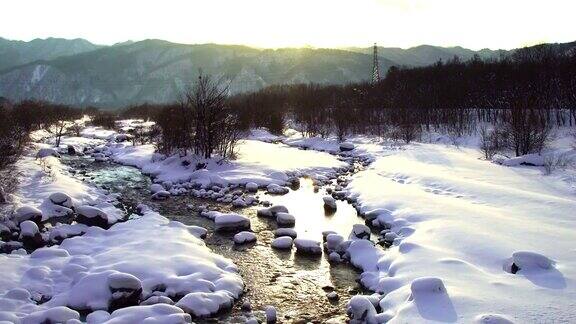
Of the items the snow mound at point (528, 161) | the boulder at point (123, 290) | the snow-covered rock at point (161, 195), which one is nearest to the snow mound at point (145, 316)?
the boulder at point (123, 290)

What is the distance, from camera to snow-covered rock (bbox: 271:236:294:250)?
13.3 m

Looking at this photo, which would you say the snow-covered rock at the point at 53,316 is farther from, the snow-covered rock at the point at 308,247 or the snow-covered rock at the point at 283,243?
the snow-covered rock at the point at 308,247

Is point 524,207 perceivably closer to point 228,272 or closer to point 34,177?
point 228,272

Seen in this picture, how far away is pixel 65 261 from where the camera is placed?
1128 cm

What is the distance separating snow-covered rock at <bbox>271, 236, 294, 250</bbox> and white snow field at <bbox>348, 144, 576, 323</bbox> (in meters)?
1.88

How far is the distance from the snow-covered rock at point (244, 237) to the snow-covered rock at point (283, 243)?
848mm

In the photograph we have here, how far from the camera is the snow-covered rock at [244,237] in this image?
1381 centimetres

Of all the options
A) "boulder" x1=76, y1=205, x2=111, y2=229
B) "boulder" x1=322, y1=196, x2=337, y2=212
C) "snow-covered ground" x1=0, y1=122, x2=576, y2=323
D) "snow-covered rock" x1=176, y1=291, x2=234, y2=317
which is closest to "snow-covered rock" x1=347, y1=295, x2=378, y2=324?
"snow-covered ground" x1=0, y1=122, x2=576, y2=323

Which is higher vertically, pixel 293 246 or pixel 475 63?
pixel 475 63

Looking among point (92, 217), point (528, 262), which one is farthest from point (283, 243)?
point (92, 217)

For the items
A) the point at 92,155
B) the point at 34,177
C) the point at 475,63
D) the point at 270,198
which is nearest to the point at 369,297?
the point at 270,198

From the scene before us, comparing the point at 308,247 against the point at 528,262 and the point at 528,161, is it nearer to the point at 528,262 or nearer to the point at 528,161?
the point at 528,262

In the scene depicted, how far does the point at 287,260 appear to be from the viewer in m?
12.4

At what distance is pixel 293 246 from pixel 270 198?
687cm
